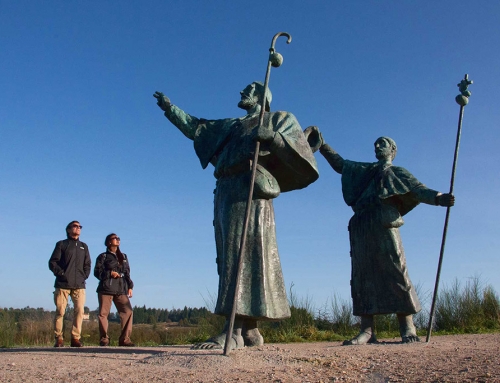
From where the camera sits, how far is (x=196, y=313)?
955 centimetres

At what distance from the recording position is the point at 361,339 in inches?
237

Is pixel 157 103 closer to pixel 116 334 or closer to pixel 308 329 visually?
pixel 308 329

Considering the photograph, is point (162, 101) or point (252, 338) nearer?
point (252, 338)

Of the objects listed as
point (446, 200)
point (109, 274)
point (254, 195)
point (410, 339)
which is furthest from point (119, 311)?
point (446, 200)

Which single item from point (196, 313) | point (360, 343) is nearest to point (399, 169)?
point (360, 343)

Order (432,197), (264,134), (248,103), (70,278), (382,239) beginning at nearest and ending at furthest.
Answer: (264,134), (248,103), (432,197), (382,239), (70,278)

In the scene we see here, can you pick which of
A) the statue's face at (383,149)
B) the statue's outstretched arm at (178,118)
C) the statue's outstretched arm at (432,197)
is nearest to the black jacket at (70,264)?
the statue's outstretched arm at (178,118)

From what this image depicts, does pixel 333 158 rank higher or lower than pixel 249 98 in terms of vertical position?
lower

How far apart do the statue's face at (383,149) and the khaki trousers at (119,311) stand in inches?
161

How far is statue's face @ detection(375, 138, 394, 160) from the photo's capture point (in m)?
6.66

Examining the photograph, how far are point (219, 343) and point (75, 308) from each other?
3.35m

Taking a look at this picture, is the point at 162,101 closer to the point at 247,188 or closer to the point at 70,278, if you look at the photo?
the point at 247,188

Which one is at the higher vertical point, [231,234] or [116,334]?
[231,234]

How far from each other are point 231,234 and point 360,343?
1.99 metres
